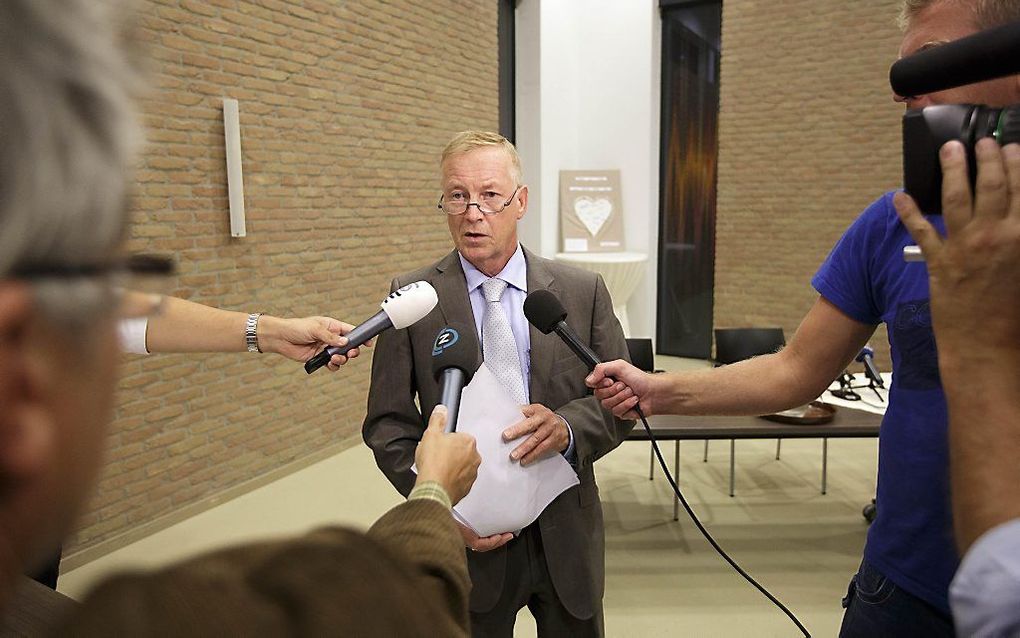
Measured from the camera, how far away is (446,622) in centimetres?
68

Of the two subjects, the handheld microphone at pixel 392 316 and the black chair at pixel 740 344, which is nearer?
the handheld microphone at pixel 392 316

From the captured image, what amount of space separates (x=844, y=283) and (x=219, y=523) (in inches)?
160

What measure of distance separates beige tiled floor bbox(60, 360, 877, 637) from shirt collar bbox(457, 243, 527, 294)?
196 centimetres

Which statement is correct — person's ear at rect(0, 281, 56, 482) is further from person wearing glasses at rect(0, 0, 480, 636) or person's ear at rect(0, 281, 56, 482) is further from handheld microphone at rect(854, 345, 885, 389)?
handheld microphone at rect(854, 345, 885, 389)

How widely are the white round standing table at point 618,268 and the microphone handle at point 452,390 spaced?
271 inches

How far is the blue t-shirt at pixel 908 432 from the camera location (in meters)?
1.26

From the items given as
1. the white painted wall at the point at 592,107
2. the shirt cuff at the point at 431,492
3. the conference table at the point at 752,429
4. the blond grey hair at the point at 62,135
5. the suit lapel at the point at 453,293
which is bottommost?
the conference table at the point at 752,429

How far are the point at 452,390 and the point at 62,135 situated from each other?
1077 millimetres

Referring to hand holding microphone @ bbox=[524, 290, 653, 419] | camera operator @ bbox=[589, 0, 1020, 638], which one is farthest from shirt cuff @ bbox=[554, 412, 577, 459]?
camera operator @ bbox=[589, 0, 1020, 638]

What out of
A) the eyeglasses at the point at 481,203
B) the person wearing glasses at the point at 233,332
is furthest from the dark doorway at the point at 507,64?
the person wearing glasses at the point at 233,332

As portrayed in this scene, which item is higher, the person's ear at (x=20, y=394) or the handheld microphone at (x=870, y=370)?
the person's ear at (x=20, y=394)

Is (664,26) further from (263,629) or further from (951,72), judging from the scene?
(263,629)

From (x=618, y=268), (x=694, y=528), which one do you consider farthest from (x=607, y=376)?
(x=618, y=268)

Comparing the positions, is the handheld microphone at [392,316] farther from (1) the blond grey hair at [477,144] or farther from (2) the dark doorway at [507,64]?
(2) the dark doorway at [507,64]
